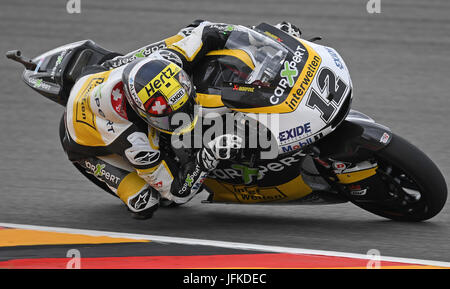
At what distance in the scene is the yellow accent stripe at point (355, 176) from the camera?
5.36 m

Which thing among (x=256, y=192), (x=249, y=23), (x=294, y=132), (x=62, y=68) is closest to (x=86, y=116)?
(x=62, y=68)

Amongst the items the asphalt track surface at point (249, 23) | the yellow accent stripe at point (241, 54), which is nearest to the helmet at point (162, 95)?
the yellow accent stripe at point (241, 54)

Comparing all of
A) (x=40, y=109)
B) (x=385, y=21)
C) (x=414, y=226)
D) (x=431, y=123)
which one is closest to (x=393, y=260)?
(x=414, y=226)

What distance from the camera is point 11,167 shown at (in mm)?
7145

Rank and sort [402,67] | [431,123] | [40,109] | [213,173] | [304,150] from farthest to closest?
[402,67], [40,109], [431,123], [213,173], [304,150]

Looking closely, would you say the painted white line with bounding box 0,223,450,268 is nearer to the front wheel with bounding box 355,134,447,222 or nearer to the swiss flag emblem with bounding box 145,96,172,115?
the front wheel with bounding box 355,134,447,222

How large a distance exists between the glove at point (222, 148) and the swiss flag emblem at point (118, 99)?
583 mm

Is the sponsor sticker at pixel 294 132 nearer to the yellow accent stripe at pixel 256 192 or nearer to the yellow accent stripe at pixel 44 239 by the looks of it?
the yellow accent stripe at pixel 256 192

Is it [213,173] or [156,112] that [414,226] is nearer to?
[213,173]

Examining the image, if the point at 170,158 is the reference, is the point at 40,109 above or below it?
below

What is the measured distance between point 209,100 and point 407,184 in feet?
4.39

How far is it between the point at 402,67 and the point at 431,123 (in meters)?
1.59

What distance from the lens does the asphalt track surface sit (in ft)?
18.4

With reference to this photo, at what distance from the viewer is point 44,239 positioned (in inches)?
216
